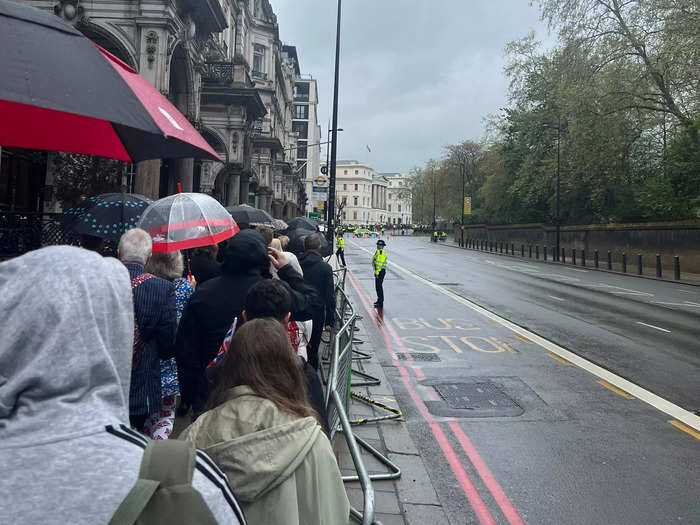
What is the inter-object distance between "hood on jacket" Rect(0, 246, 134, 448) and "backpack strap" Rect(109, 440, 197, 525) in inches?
4.9

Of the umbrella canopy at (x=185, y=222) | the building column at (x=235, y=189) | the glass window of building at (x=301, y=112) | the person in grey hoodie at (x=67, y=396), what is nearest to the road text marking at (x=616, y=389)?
the umbrella canopy at (x=185, y=222)

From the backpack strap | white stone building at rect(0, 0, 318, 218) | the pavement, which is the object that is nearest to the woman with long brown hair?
the backpack strap

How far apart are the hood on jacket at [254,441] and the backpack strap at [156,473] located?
499 mm

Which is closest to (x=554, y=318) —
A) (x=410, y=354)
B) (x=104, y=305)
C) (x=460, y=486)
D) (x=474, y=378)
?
(x=410, y=354)

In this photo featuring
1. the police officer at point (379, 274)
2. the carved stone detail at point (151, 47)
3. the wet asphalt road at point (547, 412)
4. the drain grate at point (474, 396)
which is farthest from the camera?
the police officer at point (379, 274)

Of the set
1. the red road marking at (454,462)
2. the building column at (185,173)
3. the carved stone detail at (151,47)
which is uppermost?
the carved stone detail at (151,47)

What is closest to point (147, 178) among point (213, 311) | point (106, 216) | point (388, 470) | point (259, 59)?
point (106, 216)

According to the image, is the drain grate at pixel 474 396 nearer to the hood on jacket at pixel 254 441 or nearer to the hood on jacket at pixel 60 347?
the hood on jacket at pixel 254 441

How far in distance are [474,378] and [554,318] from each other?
6449mm

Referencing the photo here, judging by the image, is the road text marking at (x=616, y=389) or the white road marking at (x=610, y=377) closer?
the white road marking at (x=610, y=377)

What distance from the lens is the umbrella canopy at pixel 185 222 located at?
5426mm

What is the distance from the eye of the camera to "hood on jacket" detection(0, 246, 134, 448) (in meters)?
1.23

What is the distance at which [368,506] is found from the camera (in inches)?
88.7

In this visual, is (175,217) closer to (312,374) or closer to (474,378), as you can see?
(312,374)
